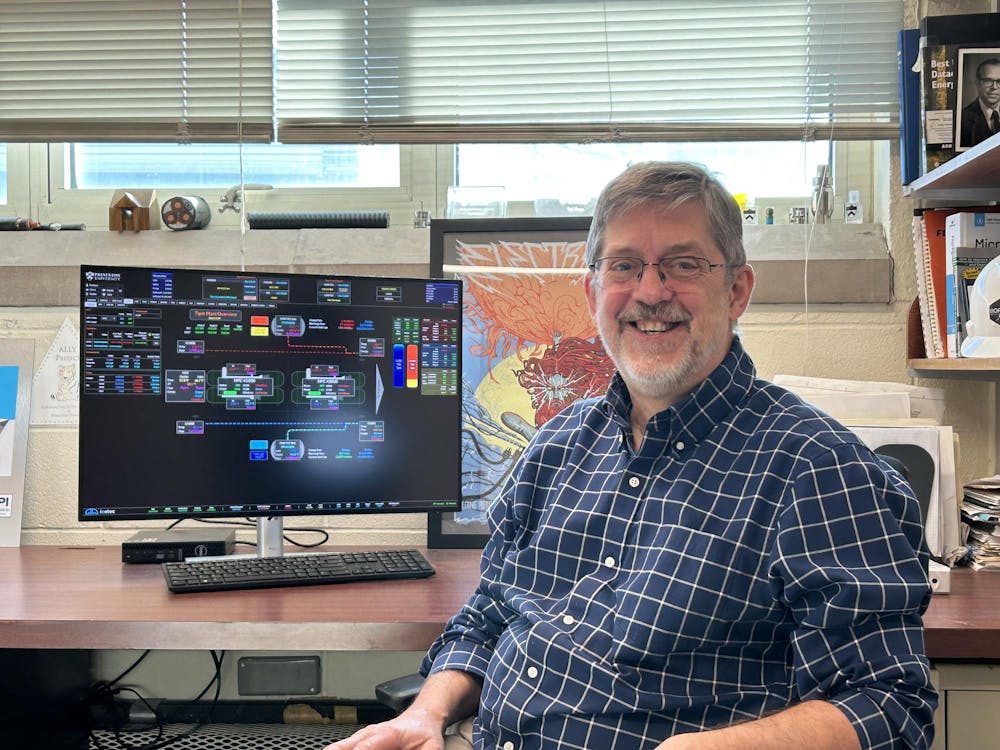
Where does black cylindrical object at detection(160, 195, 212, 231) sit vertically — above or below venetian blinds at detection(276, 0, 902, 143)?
below

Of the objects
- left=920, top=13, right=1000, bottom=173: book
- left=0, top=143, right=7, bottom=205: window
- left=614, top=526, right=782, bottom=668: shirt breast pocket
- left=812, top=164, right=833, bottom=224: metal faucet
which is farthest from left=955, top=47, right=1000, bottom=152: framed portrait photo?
left=0, top=143, right=7, bottom=205: window

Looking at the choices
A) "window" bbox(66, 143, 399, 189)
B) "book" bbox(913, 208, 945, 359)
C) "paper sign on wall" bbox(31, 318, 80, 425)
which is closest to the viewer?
"book" bbox(913, 208, 945, 359)

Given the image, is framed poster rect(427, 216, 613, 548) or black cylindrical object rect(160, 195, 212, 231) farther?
black cylindrical object rect(160, 195, 212, 231)

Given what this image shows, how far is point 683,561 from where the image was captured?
3.82ft

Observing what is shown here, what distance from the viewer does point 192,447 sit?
1.73 m

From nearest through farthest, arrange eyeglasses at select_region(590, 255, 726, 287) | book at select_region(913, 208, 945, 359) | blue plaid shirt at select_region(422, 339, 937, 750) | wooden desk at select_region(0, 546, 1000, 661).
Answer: blue plaid shirt at select_region(422, 339, 937, 750) < eyeglasses at select_region(590, 255, 726, 287) < wooden desk at select_region(0, 546, 1000, 661) < book at select_region(913, 208, 945, 359)

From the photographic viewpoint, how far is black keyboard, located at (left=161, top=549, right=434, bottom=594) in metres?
1.62

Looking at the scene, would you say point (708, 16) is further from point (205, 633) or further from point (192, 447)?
point (205, 633)

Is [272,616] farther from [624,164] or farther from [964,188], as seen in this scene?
[964,188]

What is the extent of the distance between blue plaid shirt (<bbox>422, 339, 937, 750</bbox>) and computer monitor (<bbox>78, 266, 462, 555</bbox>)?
0.51 m

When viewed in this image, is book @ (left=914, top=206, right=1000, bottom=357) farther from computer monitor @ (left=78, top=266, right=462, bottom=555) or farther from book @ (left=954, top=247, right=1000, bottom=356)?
computer monitor @ (left=78, top=266, right=462, bottom=555)

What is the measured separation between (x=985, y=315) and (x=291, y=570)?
54.4 inches

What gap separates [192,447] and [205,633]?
428 mm

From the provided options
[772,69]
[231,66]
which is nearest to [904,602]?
[772,69]
